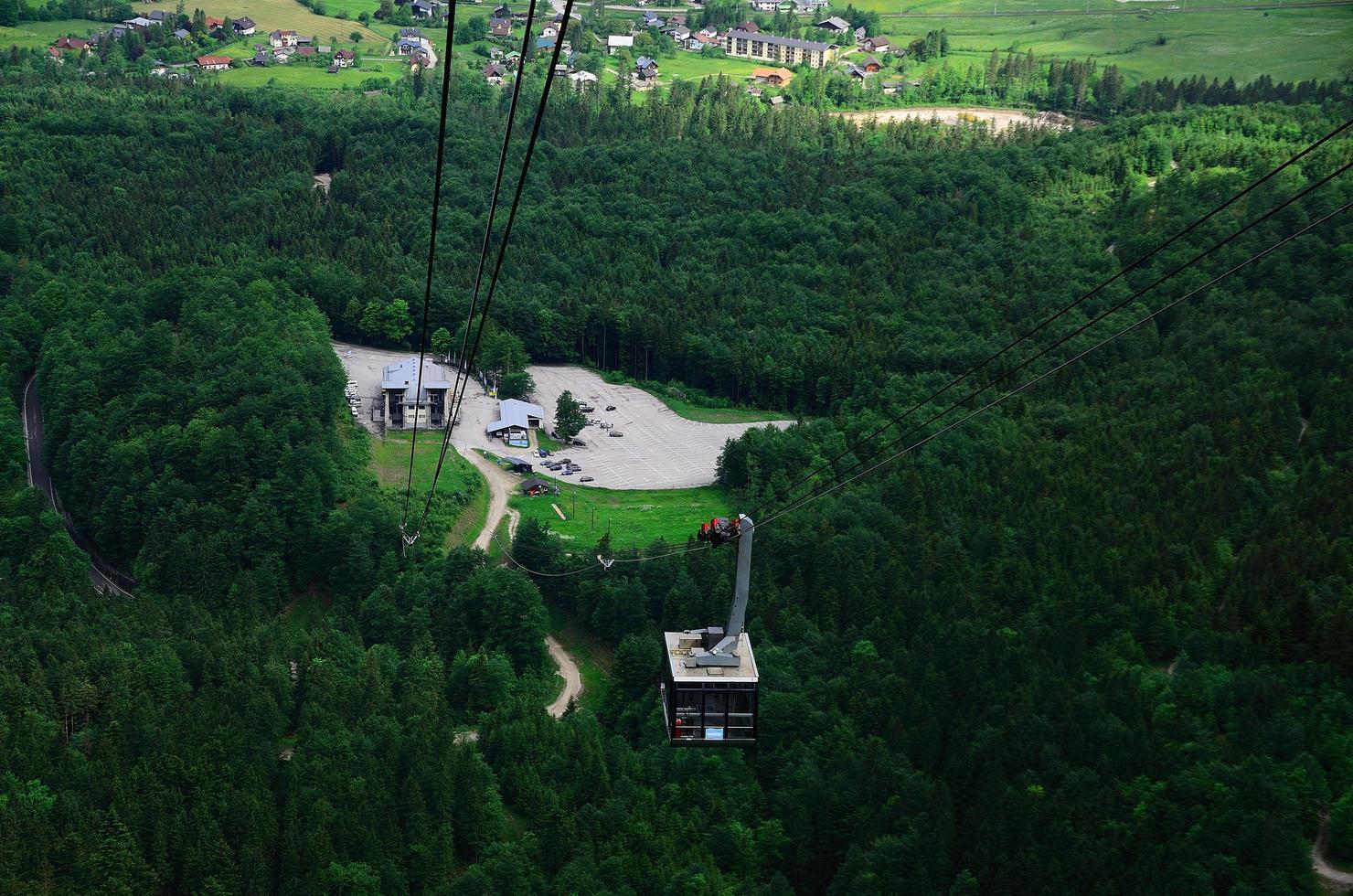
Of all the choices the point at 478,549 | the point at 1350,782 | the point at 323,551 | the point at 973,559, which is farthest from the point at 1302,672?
the point at 323,551

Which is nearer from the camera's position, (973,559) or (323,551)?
(973,559)

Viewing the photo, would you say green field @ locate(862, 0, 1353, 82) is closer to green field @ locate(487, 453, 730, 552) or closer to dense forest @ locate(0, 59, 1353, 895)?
dense forest @ locate(0, 59, 1353, 895)

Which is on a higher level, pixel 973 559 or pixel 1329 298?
pixel 1329 298

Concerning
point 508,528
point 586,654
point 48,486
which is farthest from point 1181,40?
point 48,486

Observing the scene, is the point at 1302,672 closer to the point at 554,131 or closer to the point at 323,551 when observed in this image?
the point at 323,551

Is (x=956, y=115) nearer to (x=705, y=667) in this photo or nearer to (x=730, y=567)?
(x=730, y=567)

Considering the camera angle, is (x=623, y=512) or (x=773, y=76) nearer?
(x=623, y=512)

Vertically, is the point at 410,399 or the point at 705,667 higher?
the point at 705,667

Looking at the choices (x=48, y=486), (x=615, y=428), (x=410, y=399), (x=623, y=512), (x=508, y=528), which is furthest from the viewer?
(x=615, y=428)
